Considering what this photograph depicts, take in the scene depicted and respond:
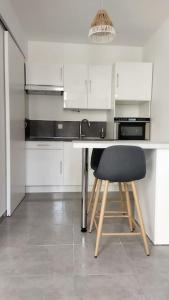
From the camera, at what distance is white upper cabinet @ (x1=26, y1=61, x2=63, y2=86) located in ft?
12.4

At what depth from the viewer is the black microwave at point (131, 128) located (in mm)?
3771

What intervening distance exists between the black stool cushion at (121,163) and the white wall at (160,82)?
1.43 metres

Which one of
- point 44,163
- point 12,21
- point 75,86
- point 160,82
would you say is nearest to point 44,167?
point 44,163

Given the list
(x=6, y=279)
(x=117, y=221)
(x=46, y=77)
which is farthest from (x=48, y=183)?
(x=6, y=279)

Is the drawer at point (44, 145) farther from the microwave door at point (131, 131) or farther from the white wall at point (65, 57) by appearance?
the microwave door at point (131, 131)

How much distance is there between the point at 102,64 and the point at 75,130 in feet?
4.02

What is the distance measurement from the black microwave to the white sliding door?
1462 millimetres

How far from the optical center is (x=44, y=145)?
373 centimetres

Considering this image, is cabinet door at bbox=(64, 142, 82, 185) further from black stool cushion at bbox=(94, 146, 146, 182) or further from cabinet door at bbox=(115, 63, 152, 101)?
black stool cushion at bbox=(94, 146, 146, 182)

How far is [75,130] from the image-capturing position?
4.27 m

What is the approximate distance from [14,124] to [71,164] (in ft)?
3.89

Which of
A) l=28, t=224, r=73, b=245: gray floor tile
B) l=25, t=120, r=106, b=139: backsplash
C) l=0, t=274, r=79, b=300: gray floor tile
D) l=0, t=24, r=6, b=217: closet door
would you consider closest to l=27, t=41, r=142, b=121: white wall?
l=25, t=120, r=106, b=139: backsplash

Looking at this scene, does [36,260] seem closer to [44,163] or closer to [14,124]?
[14,124]

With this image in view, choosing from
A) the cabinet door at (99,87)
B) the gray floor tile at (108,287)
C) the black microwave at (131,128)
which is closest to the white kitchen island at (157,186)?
the gray floor tile at (108,287)
